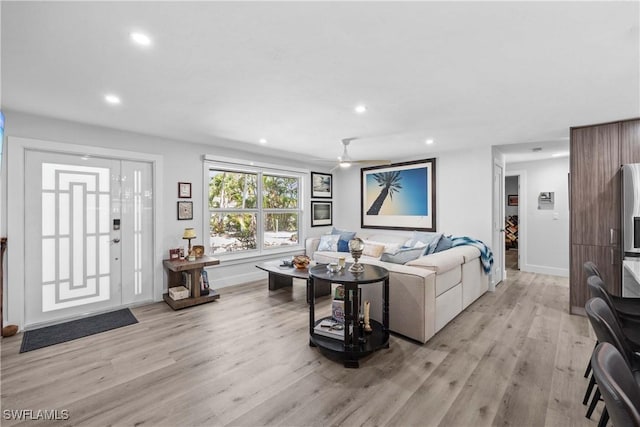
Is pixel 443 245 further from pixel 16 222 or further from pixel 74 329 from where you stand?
pixel 16 222

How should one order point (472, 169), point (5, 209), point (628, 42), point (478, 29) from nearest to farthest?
point (478, 29)
point (628, 42)
point (5, 209)
point (472, 169)

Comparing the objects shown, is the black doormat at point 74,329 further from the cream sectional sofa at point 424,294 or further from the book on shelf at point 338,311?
the cream sectional sofa at point 424,294

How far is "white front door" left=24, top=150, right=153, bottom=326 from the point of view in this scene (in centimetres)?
321

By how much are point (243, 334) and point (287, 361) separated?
2.54 ft

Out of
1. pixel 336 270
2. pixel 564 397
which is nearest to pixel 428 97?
pixel 336 270

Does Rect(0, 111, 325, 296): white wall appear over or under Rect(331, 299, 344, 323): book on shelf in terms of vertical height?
over

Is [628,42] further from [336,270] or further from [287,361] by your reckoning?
[287,361]

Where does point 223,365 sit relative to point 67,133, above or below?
below

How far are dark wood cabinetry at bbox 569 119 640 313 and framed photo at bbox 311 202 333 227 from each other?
14.4ft

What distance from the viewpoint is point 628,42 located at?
1.75m

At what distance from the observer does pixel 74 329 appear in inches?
124

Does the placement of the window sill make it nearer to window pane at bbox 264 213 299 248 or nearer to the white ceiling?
window pane at bbox 264 213 299 248

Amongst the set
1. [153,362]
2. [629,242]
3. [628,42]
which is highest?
[628,42]

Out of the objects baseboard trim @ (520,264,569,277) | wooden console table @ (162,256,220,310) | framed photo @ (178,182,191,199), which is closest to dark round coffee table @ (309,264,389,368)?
wooden console table @ (162,256,220,310)
